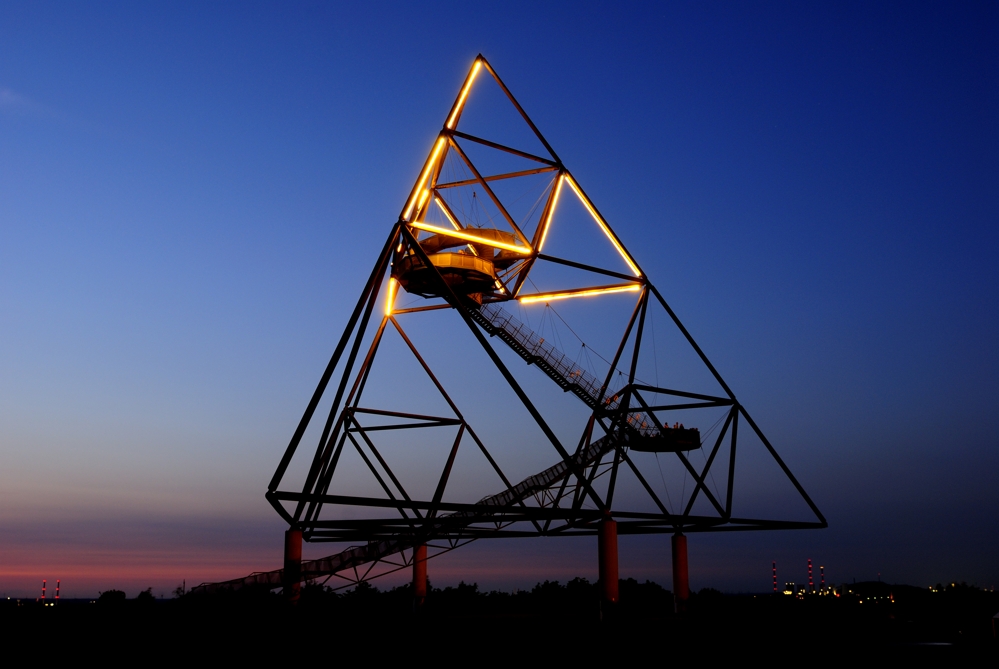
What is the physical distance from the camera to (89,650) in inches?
931

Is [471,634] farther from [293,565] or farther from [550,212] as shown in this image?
[550,212]

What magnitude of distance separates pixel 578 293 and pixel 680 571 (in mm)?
13758

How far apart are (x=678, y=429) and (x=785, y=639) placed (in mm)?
14837

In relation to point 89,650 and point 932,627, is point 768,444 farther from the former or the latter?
point 89,650

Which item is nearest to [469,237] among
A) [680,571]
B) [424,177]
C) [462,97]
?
[424,177]

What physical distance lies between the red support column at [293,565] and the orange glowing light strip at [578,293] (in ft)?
42.1

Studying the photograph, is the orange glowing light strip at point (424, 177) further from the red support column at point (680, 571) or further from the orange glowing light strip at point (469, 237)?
the red support column at point (680, 571)

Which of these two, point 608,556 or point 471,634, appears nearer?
point 471,634

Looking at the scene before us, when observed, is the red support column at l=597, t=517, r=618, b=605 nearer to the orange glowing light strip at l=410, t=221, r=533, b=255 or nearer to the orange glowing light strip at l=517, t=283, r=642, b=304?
the orange glowing light strip at l=517, t=283, r=642, b=304

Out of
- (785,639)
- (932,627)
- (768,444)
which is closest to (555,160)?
(768,444)

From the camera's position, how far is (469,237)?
33469 millimetres

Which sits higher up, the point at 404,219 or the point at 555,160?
the point at 555,160

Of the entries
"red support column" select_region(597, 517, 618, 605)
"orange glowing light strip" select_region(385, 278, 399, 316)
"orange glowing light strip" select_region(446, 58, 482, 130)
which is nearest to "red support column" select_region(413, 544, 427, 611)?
"red support column" select_region(597, 517, 618, 605)

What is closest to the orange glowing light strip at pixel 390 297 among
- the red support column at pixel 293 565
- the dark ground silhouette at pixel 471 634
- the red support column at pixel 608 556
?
the red support column at pixel 293 565
